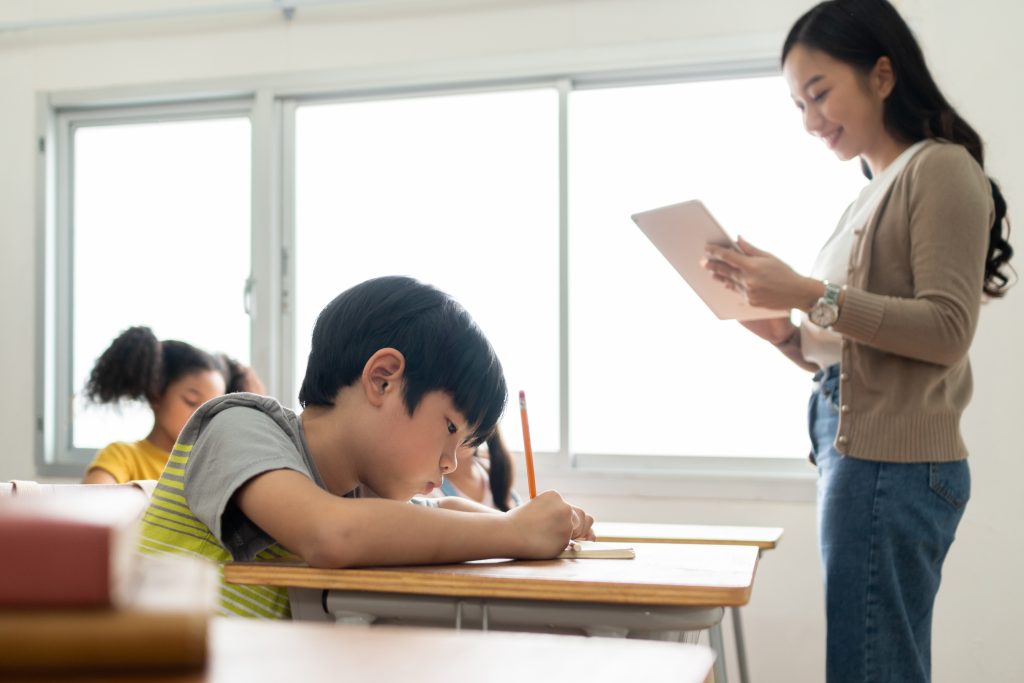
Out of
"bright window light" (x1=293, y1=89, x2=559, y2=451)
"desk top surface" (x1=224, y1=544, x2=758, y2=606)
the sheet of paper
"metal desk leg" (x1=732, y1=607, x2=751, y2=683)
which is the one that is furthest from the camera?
"bright window light" (x1=293, y1=89, x2=559, y2=451)

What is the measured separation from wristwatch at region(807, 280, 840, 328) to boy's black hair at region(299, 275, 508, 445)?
51cm

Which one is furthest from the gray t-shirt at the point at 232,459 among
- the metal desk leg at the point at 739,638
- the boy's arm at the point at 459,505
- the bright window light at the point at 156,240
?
the bright window light at the point at 156,240

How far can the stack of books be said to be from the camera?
0.33 metres

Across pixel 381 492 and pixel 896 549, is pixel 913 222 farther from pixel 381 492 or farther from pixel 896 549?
pixel 381 492

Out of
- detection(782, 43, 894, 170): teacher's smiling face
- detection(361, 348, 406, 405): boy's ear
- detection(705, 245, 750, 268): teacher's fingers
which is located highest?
detection(782, 43, 894, 170): teacher's smiling face

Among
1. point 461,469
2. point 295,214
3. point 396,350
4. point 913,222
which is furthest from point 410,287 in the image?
point 295,214

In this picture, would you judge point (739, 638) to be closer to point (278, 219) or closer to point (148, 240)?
point (278, 219)

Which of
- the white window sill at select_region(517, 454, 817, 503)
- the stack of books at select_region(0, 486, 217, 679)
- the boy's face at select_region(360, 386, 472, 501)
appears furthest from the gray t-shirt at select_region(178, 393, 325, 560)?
the white window sill at select_region(517, 454, 817, 503)

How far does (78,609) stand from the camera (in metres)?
0.34

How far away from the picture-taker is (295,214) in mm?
3633

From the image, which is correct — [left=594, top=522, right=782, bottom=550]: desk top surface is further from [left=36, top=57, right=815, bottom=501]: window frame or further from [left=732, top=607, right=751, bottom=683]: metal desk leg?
[left=36, top=57, right=815, bottom=501]: window frame

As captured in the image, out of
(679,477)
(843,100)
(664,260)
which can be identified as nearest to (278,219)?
(664,260)

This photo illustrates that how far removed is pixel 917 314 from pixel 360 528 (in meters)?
0.87

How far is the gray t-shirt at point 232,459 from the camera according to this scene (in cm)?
107
